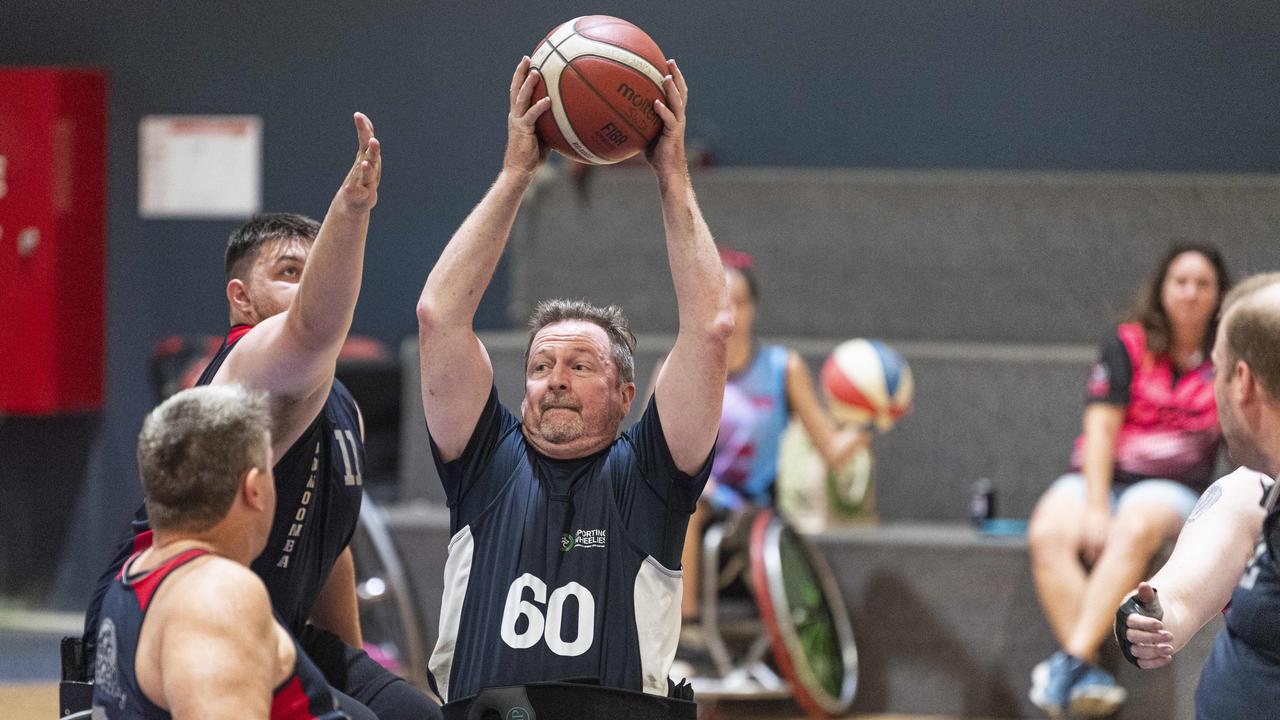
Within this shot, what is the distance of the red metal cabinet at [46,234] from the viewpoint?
20.4 ft

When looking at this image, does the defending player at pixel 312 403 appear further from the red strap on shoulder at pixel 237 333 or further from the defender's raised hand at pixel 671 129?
the defender's raised hand at pixel 671 129

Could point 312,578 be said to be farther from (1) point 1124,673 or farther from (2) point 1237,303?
(1) point 1124,673

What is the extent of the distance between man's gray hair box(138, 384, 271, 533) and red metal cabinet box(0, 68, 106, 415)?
181 inches

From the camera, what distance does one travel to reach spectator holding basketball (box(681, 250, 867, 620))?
4980 mm

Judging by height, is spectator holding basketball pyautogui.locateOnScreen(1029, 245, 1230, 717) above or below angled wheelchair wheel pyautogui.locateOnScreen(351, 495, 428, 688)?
above

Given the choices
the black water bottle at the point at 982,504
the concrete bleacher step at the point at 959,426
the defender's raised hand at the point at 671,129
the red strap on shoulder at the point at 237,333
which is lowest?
the black water bottle at the point at 982,504

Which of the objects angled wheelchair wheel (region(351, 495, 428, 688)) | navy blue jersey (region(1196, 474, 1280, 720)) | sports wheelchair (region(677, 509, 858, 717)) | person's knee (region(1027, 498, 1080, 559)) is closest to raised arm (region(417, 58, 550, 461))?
navy blue jersey (region(1196, 474, 1280, 720))

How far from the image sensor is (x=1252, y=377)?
227cm

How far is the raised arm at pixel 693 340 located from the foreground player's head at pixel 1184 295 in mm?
2539

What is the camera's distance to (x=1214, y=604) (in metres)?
2.31

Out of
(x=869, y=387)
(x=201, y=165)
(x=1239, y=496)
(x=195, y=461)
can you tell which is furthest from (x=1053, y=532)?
(x=201, y=165)

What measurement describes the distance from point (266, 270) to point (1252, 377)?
162cm

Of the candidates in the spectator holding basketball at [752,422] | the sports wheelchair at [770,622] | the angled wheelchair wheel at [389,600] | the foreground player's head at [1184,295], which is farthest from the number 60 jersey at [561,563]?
the foreground player's head at [1184,295]

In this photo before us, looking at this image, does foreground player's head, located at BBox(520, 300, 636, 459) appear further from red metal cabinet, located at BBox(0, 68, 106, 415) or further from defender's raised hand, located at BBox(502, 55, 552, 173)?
red metal cabinet, located at BBox(0, 68, 106, 415)
